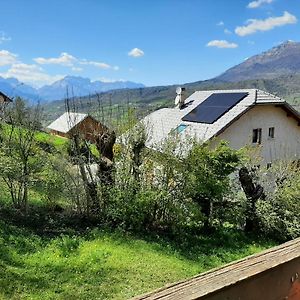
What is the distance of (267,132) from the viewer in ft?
71.7

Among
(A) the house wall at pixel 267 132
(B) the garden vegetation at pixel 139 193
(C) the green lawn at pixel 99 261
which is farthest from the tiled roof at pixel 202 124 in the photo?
(C) the green lawn at pixel 99 261

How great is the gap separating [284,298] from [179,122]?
820 inches

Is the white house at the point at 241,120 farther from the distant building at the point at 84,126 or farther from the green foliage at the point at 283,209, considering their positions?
→ the distant building at the point at 84,126

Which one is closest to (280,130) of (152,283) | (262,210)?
(262,210)

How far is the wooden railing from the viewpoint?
1078 millimetres

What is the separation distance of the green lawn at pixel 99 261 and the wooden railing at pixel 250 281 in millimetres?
6240

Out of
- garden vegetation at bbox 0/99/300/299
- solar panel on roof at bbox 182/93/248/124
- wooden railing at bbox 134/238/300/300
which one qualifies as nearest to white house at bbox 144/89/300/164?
solar panel on roof at bbox 182/93/248/124

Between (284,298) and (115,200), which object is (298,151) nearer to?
(115,200)

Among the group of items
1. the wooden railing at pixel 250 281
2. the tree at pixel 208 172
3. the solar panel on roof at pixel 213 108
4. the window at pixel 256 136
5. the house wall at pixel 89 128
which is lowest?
the tree at pixel 208 172

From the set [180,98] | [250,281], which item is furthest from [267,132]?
[250,281]

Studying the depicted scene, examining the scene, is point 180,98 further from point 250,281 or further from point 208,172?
point 250,281

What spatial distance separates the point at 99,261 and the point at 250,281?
8148 millimetres

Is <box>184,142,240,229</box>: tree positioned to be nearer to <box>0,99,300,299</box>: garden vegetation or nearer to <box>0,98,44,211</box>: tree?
<box>0,99,300,299</box>: garden vegetation

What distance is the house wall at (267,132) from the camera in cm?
2025
